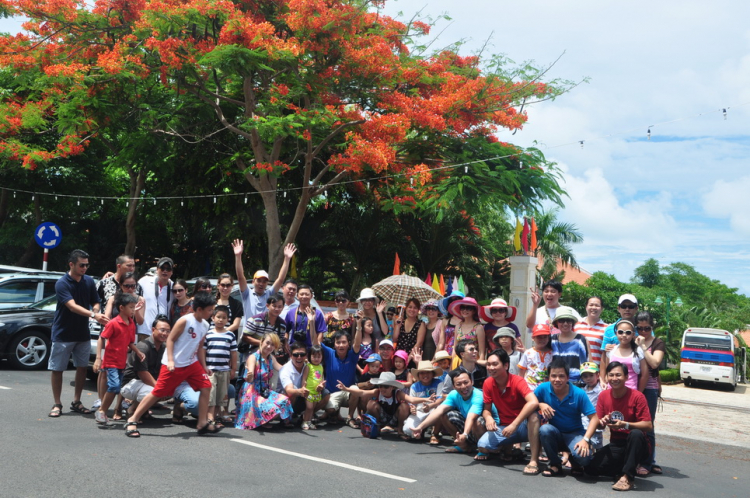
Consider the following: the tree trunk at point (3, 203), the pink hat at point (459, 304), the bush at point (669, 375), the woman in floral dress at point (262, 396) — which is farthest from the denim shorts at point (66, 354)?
the bush at point (669, 375)

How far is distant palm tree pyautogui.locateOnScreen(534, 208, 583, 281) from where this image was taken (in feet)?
104

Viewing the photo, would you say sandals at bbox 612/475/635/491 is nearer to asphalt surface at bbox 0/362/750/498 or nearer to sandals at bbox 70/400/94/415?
asphalt surface at bbox 0/362/750/498

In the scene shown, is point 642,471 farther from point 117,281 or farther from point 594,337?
point 117,281

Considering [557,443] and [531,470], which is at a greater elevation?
[557,443]

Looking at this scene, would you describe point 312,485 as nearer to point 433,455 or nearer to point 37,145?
point 433,455

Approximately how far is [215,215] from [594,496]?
60.5ft

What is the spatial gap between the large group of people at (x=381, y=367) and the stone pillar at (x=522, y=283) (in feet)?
17.6

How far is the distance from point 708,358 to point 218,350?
27.2 metres

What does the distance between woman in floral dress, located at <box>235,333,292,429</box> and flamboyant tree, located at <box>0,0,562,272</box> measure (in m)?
7.80

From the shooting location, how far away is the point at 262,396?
8125mm

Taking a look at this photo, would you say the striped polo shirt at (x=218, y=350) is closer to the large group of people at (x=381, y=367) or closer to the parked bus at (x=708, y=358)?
the large group of people at (x=381, y=367)

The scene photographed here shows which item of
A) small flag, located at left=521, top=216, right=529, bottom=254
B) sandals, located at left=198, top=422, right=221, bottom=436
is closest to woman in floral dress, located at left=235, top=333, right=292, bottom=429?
sandals, located at left=198, top=422, right=221, bottom=436

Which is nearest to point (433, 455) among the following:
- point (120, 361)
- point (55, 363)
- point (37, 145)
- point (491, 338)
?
point (491, 338)

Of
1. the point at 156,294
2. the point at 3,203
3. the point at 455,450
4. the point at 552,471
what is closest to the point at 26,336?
the point at 156,294
